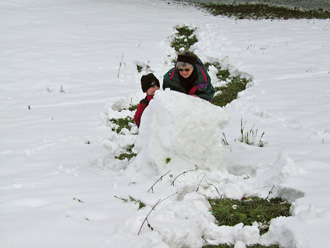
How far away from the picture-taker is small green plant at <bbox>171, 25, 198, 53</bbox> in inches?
462

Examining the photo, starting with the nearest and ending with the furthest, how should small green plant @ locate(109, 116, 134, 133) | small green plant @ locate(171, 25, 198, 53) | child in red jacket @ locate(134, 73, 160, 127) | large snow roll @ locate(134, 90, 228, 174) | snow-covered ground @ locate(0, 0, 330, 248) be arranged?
snow-covered ground @ locate(0, 0, 330, 248)
large snow roll @ locate(134, 90, 228, 174)
child in red jacket @ locate(134, 73, 160, 127)
small green plant @ locate(109, 116, 134, 133)
small green plant @ locate(171, 25, 198, 53)

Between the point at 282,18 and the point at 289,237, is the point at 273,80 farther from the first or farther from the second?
the point at 282,18

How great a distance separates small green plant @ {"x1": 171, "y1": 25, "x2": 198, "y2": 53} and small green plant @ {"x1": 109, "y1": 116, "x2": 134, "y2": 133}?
5.99 m

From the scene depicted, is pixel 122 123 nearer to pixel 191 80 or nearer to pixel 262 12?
pixel 191 80

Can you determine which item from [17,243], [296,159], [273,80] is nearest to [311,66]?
[273,80]

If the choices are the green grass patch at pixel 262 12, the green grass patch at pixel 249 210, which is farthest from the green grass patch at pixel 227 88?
the green grass patch at pixel 262 12

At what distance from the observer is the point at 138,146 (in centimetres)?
387

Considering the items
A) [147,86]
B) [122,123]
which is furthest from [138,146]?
[122,123]

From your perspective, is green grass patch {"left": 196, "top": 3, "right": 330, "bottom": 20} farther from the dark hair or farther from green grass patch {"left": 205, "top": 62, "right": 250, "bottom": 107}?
the dark hair

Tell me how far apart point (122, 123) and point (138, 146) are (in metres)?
2.00

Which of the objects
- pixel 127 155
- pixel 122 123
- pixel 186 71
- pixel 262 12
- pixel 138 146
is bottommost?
pixel 127 155

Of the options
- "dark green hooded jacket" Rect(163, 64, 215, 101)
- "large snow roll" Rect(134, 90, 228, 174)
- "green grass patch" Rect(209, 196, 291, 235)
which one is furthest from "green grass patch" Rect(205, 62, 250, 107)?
"green grass patch" Rect(209, 196, 291, 235)

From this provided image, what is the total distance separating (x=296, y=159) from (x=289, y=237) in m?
1.49

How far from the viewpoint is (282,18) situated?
16734 mm
